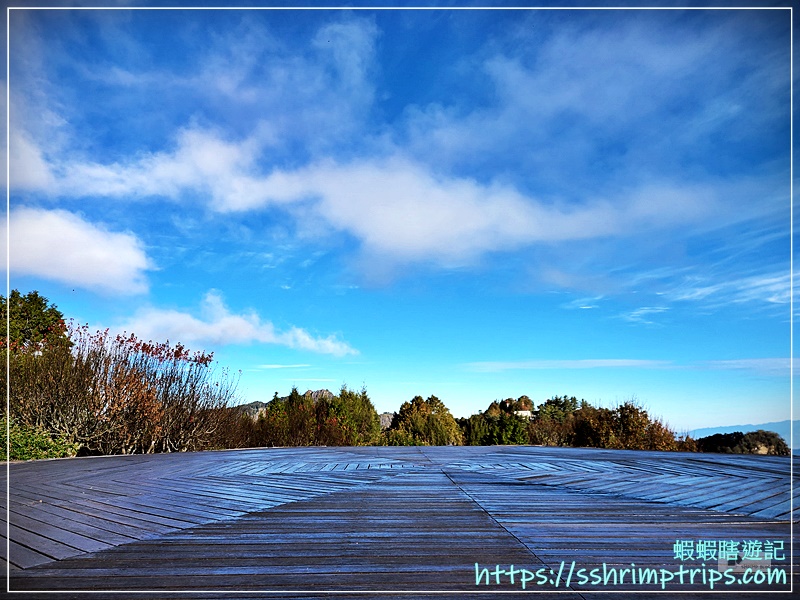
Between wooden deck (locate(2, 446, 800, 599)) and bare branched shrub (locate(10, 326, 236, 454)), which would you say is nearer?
wooden deck (locate(2, 446, 800, 599))

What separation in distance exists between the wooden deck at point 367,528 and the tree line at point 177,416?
2451 millimetres

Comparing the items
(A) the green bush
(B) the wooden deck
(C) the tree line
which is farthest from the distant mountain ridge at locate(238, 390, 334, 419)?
(B) the wooden deck

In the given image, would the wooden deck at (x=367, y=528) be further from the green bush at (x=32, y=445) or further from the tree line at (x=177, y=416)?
the tree line at (x=177, y=416)

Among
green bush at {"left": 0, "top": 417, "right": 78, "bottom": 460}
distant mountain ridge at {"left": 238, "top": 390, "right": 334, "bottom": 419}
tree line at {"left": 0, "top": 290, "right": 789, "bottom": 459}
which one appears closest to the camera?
green bush at {"left": 0, "top": 417, "right": 78, "bottom": 460}

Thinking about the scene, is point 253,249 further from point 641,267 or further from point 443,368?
point 641,267

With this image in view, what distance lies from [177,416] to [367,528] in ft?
20.2

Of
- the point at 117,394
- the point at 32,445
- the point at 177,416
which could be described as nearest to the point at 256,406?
the point at 177,416

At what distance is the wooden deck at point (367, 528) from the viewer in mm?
1670

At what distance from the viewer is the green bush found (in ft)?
18.8

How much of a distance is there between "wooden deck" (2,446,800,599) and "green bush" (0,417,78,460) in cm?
157

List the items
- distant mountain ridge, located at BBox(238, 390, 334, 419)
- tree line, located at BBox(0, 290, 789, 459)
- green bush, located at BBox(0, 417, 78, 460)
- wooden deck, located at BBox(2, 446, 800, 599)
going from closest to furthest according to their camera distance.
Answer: wooden deck, located at BBox(2, 446, 800, 599) → green bush, located at BBox(0, 417, 78, 460) → tree line, located at BBox(0, 290, 789, 459) → distant mountain ridge, located at BBox(238, 390, 334, 419)

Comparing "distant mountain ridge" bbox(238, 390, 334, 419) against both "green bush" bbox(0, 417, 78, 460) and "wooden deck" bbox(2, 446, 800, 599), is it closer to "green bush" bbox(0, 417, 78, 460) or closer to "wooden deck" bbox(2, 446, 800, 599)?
"green bush" bbox(0, 417, 78, 460)

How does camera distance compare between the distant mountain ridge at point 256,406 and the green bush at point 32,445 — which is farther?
the distant mountain ridge at point 256,406

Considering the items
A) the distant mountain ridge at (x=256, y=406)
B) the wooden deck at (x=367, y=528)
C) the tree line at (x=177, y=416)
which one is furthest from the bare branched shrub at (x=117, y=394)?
the wooden deck at (x=367, y=528)
